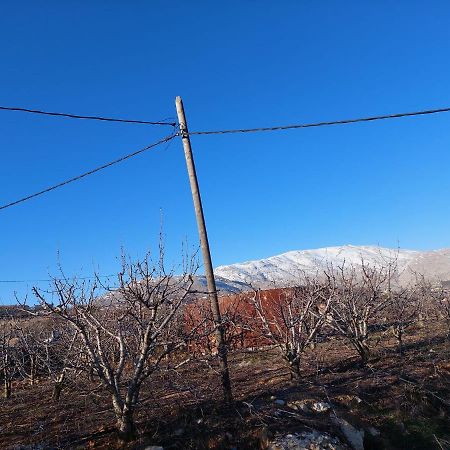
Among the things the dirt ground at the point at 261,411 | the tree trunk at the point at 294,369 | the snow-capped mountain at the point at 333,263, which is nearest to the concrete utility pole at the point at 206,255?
the dirt ground at the point at 261,411

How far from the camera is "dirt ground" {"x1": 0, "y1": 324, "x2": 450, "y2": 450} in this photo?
589cm

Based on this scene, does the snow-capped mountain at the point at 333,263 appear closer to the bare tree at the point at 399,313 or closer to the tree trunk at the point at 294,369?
the bare tree at the point at 399,313

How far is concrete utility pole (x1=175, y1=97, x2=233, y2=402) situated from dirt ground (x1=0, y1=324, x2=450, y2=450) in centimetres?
30

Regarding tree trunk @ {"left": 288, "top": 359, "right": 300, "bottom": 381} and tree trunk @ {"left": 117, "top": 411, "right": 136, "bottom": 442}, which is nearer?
tree trunk @ {"left": 117, "top": 411, "right": 136, "bottom": 442}

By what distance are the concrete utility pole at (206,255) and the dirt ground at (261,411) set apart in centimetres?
30

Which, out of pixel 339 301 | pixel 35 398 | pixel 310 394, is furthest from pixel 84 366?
pixel 339 301

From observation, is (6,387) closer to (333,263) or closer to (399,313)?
(399,313)

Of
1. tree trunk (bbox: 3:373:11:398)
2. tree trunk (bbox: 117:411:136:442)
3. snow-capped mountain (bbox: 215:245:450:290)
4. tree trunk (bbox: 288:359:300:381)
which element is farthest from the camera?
snow-capped mountain (bbox: 215:245:450:290)

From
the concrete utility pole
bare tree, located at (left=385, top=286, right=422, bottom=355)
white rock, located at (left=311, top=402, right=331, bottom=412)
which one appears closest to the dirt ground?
white rock, located at (left=311, top=402, right=331, bottom=412)

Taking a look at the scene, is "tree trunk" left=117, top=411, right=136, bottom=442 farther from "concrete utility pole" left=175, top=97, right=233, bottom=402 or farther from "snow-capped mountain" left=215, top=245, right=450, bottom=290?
"snow-capped mountain" left=215, top=245, right=450, bottom=290

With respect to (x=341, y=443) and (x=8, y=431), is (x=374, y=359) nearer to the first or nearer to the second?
(x=341, y=443)

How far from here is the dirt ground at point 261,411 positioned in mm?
5887

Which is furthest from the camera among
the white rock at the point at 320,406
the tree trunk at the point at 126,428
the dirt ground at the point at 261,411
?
the white rock at the point at 320,406

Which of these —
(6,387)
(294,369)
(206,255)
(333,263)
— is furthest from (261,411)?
(333,263)
